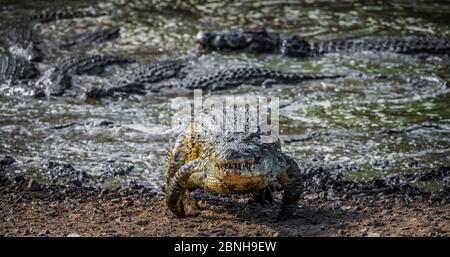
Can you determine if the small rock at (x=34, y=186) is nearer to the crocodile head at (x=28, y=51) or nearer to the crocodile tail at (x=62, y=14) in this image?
the crocodile head at (x=28, y=51)

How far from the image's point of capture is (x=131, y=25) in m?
14.5

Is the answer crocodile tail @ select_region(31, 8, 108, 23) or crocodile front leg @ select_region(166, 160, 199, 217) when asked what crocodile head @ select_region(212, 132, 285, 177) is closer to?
crocodile front leg @ select_region(166, 160, 199, 217)

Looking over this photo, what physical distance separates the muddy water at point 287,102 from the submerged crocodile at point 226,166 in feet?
3.55

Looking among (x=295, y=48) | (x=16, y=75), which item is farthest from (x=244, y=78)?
(x=16, y=75)

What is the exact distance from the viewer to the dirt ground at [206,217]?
5.91 metres

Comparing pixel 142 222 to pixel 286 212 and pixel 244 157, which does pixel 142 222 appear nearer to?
pixel 286 212

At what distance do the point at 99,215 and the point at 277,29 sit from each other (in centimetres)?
832

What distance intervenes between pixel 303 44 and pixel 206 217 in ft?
23.0

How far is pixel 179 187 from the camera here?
611 cm

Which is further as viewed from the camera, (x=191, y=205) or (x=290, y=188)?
(x=191, y=205)

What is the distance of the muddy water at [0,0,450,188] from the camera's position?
8281mm

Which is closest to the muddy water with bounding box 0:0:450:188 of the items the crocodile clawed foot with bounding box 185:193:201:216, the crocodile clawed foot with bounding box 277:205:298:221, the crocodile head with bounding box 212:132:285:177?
the crocodile clawed foot with bounding box 185:193:201:216

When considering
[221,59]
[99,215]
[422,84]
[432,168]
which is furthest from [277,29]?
[99,215]
